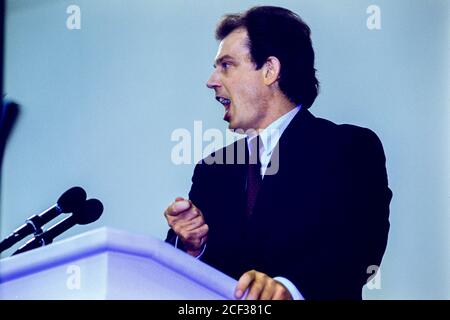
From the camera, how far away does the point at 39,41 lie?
2023 mm

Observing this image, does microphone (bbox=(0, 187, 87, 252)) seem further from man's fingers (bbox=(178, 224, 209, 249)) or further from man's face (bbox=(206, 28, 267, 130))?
man's face (bbox=(206, 28, 267, 130))

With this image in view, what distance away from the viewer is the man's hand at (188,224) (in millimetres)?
1554

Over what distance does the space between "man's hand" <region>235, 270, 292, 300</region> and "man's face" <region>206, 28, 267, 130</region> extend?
0.60 m

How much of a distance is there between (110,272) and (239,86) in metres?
0.91

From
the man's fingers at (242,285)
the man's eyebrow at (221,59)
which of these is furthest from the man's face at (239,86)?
the man's fingers at (242,285)

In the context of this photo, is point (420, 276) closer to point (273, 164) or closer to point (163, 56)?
point (273, 164)

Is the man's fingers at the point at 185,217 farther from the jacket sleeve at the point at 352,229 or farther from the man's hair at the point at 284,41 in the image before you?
the man's hair at the point at 284,41

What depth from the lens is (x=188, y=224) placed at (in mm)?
1693

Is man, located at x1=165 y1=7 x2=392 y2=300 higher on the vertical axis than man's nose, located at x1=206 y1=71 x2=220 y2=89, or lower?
lower

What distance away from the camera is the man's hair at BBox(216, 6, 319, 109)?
1.95 meters

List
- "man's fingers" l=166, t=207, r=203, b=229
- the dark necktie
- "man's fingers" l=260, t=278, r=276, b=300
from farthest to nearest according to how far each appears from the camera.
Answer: the dark necktie, "man's fingers" l=166, t=207, r=203, b=229, "man's fingers" l=260, t=278, r=276, b=300

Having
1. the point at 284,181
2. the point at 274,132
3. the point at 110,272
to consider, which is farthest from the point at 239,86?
the point at 110,272

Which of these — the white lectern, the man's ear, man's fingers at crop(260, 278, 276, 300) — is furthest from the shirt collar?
the white lectern

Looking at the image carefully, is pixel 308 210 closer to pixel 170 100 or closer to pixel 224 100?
pixel 224 100
